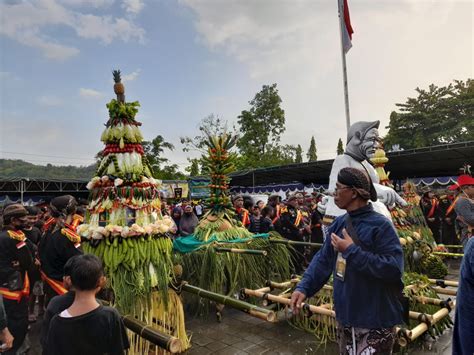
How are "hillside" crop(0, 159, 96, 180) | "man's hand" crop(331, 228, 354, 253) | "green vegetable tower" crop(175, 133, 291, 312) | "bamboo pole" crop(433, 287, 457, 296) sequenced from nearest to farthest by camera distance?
"man's hand" crop(331, 228, 354, 253) < "bamboo pole" crop(433, 287, 457, 296) < "green vegetable tower" crop(175, 133, 291, 312) < "hillside" crop(0, 159, 96, 180)

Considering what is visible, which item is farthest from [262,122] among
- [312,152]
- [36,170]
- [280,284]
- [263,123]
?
[36,170]

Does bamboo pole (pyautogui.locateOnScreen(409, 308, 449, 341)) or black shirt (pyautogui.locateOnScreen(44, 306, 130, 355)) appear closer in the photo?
black shirt (pyautogui.locateOnScreen(44, 306, 130, 355))

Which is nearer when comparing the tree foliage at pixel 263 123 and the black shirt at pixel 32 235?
the black shirt at pixel 32 235

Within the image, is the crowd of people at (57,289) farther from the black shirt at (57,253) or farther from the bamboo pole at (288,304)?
the bamboo pole at (288,304)

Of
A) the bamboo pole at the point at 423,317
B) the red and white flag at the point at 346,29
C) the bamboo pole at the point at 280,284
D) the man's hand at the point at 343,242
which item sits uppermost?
the red and white flag at the point at 346,29

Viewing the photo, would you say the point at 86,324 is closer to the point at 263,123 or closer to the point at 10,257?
the point at 10,257

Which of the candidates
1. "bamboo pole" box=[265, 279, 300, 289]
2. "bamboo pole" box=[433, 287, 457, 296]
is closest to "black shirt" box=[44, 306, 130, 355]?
"bamboo pole" box=[265, 279, 300, 289]

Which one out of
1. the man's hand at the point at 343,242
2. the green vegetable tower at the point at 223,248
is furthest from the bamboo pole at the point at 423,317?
the green vegetable tower at the point at 223,248

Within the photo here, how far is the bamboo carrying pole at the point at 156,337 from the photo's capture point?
6.97 feet

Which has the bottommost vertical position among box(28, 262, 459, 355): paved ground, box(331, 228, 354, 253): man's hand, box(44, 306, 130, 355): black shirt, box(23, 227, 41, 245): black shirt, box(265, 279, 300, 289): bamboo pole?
box(28, 262, 459, 355): paved ground

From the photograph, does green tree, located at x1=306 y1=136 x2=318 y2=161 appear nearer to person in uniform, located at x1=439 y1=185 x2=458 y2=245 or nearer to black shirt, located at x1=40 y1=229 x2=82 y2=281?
person in uniform, located at x1=439 y1=185 x2=458 y2=245

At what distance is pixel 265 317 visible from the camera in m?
2.58

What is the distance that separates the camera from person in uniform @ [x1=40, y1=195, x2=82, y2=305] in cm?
347

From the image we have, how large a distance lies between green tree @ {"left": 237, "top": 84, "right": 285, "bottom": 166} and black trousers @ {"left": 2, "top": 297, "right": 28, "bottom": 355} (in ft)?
95.2
